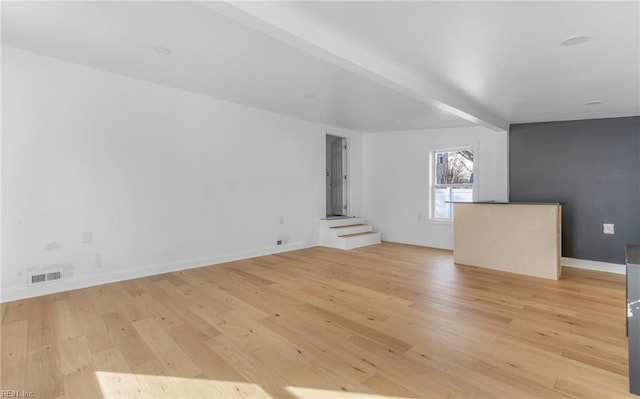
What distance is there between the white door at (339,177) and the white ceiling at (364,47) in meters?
3.06

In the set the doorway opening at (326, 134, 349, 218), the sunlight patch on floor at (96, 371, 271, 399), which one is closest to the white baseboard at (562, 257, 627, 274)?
the doorway opening at (326, 134, 349, 218)

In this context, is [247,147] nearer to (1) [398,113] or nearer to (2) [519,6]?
(1) [398,113]

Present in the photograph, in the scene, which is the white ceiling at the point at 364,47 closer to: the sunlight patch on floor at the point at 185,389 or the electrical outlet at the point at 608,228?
the electrical outlet at the point at 608,228

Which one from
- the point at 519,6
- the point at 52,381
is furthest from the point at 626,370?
the point at 52,381

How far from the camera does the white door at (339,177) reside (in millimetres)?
7328

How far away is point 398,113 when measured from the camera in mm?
5043

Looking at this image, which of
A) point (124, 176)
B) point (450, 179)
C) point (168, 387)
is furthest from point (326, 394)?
point (450, 179)

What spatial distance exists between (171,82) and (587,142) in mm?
6034

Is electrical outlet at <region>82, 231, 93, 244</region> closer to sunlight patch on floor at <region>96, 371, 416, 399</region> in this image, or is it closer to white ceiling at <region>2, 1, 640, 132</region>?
white ceiling at <region>2, 1, 640, 132</region>

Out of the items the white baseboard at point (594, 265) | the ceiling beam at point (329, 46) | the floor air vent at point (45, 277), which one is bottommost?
the white baseboard at point (594, 265)

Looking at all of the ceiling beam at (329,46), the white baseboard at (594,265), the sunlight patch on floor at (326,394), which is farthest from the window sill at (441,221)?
the sunlight patch on floor at (326,394)

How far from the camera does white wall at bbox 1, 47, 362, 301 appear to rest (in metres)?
3.17

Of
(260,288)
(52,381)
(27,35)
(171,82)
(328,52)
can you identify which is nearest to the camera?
(52,381)

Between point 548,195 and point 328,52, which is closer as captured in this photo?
point 328,52
